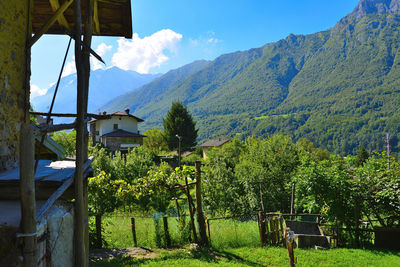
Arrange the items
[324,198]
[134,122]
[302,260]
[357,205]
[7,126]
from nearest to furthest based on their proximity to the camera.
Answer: [7,126]
[302,260]
[357,205]
[324,198]
[134,122]

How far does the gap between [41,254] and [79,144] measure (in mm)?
1066

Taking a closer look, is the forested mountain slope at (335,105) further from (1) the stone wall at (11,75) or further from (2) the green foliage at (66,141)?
(1) the stone wall at (11,75)

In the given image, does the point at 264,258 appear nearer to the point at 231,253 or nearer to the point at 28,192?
the point at 231,253

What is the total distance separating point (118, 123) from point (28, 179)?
133 ft

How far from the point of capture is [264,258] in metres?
7.58

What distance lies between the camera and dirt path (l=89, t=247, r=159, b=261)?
7292 millimetres

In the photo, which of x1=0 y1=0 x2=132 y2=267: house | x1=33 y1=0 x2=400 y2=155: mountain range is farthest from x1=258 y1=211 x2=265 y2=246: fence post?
x1=33 y1=0 x2=400 y2=155: mountain range

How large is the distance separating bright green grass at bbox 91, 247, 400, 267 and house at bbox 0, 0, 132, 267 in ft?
14.4

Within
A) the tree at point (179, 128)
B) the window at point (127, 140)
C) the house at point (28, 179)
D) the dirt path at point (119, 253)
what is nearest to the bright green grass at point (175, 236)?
the dirt path at point (119, 253)

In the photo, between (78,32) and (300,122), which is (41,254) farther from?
(300,122)

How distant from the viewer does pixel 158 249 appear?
8.21 m

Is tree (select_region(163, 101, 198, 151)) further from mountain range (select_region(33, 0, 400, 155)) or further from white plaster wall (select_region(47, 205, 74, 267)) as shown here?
mountain range (select_region(33, 0, 400, 155))

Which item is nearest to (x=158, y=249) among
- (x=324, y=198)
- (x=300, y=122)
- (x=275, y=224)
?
(x=275, y=224)

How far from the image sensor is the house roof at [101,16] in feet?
13.9
